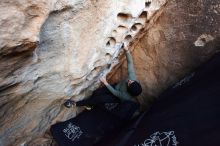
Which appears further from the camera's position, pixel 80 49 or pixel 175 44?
pixel 175 44

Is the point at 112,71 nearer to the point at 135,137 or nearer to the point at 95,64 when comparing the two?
the point at 95,64

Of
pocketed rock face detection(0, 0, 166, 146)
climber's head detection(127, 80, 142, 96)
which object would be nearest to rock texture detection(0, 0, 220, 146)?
pocketed rock face detection(0, 0, 166, 146)

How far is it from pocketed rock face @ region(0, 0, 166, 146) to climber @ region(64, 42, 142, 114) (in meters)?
0.05

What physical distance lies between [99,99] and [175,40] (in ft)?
1.90

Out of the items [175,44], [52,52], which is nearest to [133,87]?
[175,44]

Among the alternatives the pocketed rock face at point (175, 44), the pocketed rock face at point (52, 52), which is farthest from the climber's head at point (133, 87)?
the pocketed rock face at point (175, 44)

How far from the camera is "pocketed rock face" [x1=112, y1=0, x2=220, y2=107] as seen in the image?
1.94 m

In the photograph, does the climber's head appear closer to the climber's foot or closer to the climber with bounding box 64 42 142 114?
the climber with bounding box 64 42 142 114

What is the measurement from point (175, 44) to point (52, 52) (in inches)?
31.8

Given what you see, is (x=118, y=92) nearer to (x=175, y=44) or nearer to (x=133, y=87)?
(x=133, y=87)

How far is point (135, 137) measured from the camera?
1832 mm

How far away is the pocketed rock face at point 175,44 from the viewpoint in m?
1.94

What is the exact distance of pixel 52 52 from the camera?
5.42 ft

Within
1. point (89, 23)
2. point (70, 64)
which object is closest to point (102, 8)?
point (89, 23)
